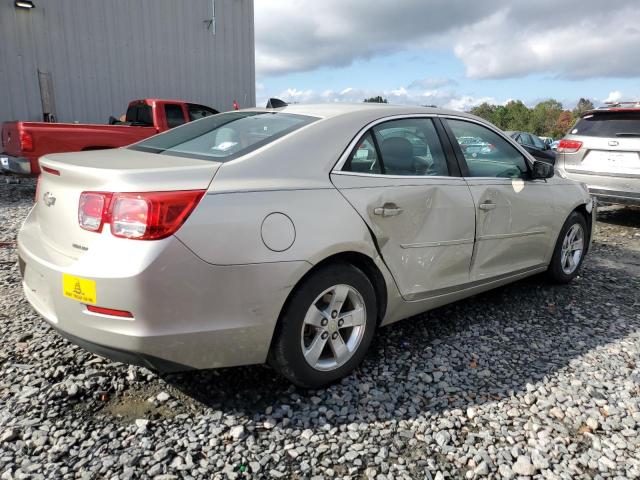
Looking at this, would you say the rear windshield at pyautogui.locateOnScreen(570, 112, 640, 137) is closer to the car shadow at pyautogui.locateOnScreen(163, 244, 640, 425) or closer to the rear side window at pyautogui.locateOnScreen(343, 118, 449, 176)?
the car shadow at pyautogui.locateOnScreen(163, 244, 640, 425)

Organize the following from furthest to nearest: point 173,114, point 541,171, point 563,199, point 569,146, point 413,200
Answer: point 173,114 < point 569,146 < point 563,199 < point 541,171 < point 413,200

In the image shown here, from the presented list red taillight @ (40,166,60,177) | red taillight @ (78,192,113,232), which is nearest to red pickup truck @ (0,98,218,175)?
red taillight @ (40,166,60,177)

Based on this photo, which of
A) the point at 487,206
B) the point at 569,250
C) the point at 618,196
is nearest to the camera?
the point at 487,206

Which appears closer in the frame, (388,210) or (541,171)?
(388,210)

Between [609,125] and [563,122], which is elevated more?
[609,125]

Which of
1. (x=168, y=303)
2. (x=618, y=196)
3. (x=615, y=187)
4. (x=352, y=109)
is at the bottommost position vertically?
(x=618, y=196)

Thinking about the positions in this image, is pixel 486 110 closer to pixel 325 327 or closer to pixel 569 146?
pixel 569 146

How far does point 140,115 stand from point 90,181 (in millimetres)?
8133

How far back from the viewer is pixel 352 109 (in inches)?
115

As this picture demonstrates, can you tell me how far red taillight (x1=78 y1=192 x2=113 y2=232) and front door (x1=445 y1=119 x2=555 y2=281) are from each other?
2.21m

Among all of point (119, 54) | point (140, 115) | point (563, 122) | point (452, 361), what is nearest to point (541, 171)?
point (452, 361)

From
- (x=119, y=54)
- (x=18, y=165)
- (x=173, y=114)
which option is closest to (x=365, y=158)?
(x=18, y=165)

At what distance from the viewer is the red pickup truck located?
23.7 feet

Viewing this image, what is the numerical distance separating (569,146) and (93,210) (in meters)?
6.96
